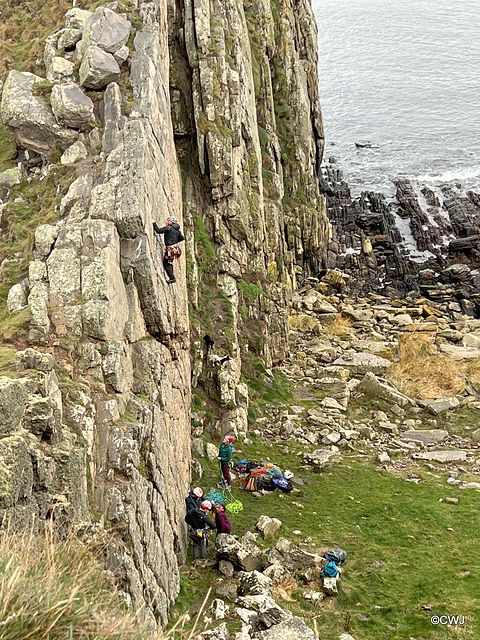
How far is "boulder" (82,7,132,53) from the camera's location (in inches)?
567

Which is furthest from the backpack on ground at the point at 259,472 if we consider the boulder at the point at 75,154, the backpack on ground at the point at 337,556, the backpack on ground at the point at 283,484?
the boulder at the point at 75,154

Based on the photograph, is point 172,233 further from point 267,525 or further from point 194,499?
point 267,525

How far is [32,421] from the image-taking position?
776 centimetres

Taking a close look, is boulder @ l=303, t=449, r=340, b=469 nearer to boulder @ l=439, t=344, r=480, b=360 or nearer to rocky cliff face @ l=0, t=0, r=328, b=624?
rocky cliff face @ l=0, t=0, r=328, b=624

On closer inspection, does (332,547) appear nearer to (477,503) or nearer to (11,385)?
(477,503)

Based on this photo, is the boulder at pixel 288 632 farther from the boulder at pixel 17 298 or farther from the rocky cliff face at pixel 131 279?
the boulder at pixel 17 298

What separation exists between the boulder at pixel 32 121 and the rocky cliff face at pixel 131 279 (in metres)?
0.04

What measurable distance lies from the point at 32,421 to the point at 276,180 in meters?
23.9

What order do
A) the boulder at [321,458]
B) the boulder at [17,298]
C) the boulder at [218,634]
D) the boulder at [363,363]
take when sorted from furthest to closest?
the boulder at [363,363], the boulder at [321,458], the boulder at [17,298], the boulder at [218,634]

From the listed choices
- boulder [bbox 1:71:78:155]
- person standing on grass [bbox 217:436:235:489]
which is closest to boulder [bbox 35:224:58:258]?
boulder [bbox 1:71:78:155]

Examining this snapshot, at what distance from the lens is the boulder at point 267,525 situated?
43.1 ft

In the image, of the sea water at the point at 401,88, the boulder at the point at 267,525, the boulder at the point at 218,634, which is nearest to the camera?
the boulder at the point at 218,634

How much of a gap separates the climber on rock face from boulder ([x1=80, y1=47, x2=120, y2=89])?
4.25m

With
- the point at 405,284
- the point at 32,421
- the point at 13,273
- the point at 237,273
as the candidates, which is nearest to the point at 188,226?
the point at 237,273
